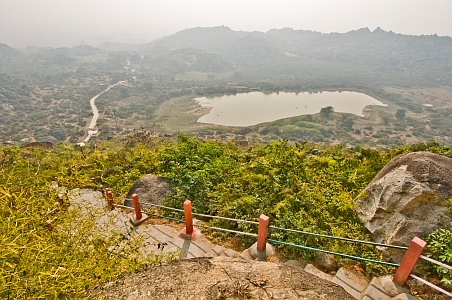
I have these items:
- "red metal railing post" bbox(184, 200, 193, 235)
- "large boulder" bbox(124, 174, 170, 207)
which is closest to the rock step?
"red metal railing post" bbox(184, 200, 193, 235)

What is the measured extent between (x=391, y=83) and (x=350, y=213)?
16889 centimetres

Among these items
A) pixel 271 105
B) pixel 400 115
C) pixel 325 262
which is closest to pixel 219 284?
pixel 325 262

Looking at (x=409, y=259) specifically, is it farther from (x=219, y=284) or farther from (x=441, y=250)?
(x=219, y=284)

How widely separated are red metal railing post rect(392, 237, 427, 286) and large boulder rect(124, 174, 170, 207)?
16.6ft

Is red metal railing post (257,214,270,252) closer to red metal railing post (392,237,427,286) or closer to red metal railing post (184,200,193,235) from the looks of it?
red metal railing post (184,200,193,235)

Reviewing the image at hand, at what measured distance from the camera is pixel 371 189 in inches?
185

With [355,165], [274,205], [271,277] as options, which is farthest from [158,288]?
[355,165]

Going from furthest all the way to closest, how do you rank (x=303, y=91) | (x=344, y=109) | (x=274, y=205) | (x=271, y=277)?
(x=303, y=91) → (x=344, y=109) → (x=274, y=205) → (x=271, y=277)

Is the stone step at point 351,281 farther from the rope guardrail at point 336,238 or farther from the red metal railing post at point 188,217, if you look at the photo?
the red metal railing post at point 188,217

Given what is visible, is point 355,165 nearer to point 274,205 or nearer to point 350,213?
→ point 350,213

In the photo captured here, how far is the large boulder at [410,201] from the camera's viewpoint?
3.69 m

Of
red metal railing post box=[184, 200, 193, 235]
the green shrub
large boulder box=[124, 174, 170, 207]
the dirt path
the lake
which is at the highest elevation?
the green shrub

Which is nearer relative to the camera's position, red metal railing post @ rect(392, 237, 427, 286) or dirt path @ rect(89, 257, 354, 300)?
dirt path @ rect(89, 257, 354, 300)

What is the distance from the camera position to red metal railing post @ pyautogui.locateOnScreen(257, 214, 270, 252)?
376 cm
